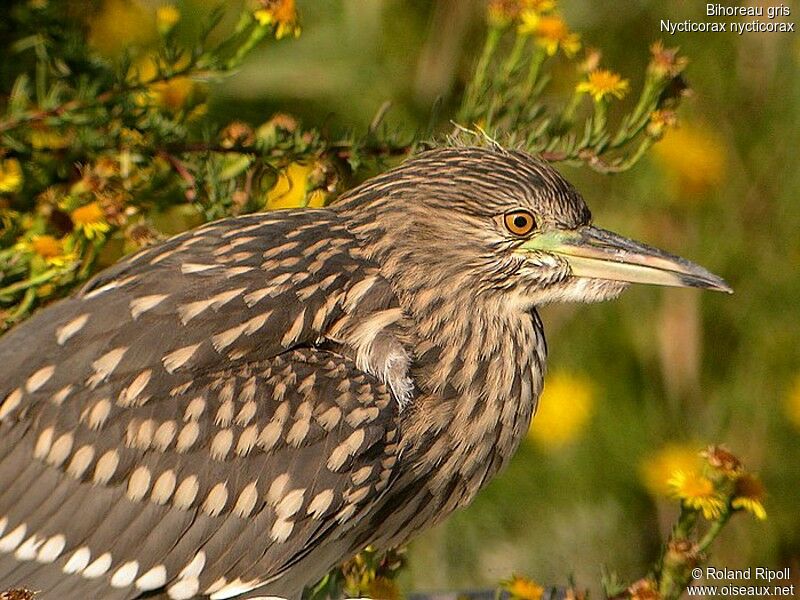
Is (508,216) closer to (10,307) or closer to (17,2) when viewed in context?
(10,307)

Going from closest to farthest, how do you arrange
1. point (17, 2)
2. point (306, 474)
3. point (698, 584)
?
point (306, 474), point (17, 2), point (698, 584)

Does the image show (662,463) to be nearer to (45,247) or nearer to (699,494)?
(699,494)

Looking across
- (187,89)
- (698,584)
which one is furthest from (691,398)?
(187,89)

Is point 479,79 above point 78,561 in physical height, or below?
above

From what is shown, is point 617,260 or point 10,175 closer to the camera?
point 617,260

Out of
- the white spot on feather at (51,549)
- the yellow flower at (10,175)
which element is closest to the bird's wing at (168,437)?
the white spot on feather at (51,549)

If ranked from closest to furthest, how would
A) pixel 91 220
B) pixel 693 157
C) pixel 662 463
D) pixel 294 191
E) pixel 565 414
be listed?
pixel 91 220 → pixel 294 191 → pixel 662 463 → pixel 565 414 → pixel 693 157

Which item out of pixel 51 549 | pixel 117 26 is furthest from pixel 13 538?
pixel 117 26

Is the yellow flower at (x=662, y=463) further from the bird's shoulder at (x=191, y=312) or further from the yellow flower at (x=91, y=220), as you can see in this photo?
the yellow flower at (x=91, y=220)
